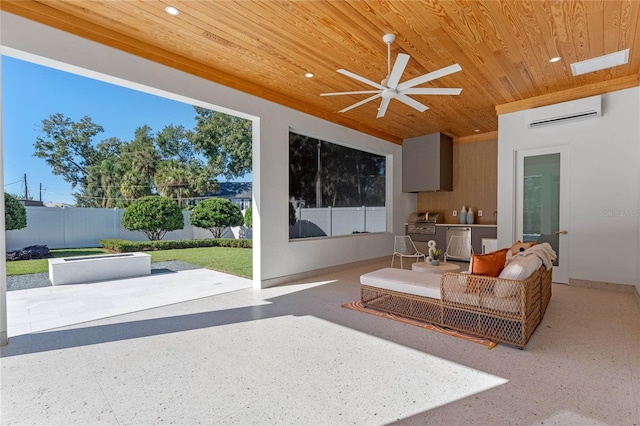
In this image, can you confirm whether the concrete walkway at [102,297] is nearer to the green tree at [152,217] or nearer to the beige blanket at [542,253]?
the green tree at [152,217]

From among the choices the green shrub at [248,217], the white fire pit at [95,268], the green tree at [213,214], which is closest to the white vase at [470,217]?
the green shrub at [248,217]

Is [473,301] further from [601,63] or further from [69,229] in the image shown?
[69,229]

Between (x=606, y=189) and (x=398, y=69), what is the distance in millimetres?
3999

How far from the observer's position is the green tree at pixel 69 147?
827 centimetres

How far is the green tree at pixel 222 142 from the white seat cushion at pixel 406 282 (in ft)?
28.8

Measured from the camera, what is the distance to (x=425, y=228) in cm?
749

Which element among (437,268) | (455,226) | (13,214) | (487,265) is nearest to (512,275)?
(487,265)

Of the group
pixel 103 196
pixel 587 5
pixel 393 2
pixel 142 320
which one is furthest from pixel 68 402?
pixel 103 196

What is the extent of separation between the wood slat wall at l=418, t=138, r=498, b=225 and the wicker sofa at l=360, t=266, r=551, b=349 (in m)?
3.75

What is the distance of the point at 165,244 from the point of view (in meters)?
8.80

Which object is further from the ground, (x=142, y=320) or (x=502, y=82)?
(x=502, y=82)

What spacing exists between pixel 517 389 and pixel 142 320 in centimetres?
356

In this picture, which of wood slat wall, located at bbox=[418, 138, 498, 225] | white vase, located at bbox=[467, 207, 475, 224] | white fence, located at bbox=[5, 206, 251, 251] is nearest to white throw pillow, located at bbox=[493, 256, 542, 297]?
white vase, located at bbox=[467, 207, 475, 224]

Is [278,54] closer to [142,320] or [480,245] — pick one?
[142,320]
